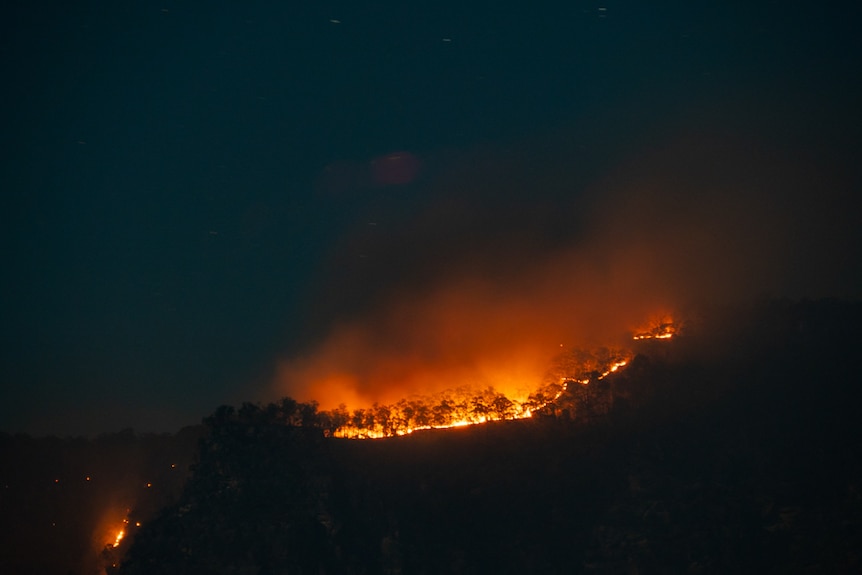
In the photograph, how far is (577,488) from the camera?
72.8 m

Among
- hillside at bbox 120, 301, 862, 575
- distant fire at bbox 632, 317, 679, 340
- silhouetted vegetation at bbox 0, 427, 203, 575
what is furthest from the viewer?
distant fire at bbox 632, 317, 679, 340

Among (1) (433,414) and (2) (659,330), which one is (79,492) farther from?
(2) (659,330)

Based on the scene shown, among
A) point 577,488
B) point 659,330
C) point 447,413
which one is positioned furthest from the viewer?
point 659,330

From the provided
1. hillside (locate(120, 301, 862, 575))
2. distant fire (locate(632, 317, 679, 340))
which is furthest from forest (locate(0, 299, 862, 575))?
distant fire (locate(632, 317, 679, 340))

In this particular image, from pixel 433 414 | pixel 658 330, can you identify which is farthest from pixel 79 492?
pixel 658 330

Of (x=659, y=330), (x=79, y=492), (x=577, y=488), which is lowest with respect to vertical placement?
(x=577, y=488)

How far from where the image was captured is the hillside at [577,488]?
199ft

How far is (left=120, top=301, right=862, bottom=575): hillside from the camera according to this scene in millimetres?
60531

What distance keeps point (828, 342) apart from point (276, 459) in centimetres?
7630

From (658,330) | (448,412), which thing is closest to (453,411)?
(448,412)

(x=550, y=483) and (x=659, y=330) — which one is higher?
(x=659, y=330)

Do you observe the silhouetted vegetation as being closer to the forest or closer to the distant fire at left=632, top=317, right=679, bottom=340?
the forest

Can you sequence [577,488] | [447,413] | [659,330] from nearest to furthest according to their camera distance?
1. [577,488]
2. [447,413]
3. [659,330]

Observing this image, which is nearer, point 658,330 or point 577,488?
point 577,488
